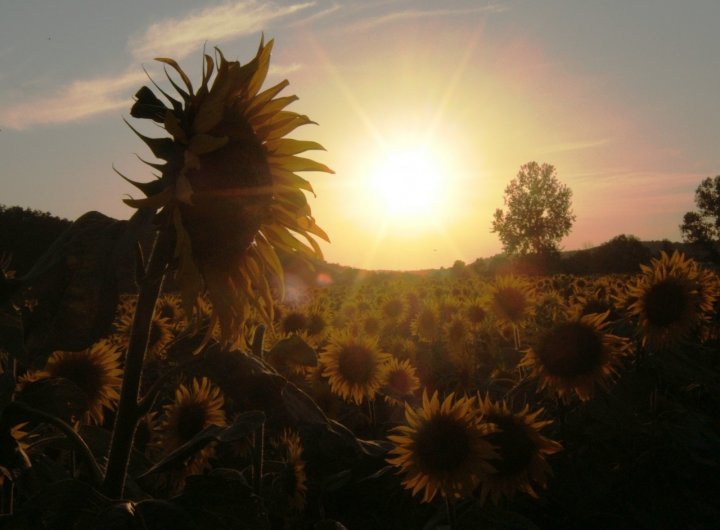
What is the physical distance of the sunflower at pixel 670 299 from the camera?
3.97 m

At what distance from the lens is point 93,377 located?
3.14m

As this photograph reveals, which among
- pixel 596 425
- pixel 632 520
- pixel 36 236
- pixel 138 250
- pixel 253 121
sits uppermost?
pixel 36 236

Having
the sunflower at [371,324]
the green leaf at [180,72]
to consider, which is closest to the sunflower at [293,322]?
the sunflower at [371,324]

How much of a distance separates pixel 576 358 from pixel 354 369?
72.6 inches

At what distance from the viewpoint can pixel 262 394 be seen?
66.1 inches

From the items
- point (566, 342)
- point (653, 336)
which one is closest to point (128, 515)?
point (566, 342)

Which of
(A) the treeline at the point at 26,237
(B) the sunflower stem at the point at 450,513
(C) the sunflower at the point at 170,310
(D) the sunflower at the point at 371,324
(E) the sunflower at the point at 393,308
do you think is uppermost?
(A) the treeline at the point at 26,237

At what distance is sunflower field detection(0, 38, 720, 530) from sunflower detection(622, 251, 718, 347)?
0.01m

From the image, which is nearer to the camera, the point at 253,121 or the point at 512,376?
the point at 253,121

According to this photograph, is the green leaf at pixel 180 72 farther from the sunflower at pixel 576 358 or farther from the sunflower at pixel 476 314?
the sunflower at pixel 476 314

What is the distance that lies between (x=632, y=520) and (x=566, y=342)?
1.06 m

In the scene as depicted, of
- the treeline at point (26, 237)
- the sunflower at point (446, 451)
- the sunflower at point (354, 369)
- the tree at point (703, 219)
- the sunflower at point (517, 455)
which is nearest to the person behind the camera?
the sunflower at point (446, 451)

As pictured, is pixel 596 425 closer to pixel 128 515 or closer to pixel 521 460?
pixel 521 460

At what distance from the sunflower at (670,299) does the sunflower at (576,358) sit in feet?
1.96
